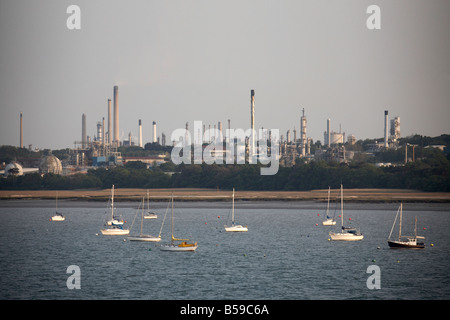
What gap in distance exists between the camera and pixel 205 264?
8631cm

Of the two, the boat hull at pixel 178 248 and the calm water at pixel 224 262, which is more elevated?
the boat hull at pixel 178 248

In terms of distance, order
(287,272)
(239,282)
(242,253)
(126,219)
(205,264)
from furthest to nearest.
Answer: (126,219), (242,253), (205,264), (287,272), (239,282)

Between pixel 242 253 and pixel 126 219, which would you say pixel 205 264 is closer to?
pixel 242 253

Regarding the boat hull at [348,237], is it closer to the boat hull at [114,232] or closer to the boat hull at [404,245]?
the boat hull at [404,245]

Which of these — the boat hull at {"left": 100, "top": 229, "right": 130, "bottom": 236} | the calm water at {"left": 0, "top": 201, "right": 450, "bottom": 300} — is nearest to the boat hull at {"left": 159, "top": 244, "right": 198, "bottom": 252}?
the calm water at {"left": 0, "top": 201, "right": 450, "bottom": 300}

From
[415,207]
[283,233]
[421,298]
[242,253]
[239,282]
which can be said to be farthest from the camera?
[415,207]

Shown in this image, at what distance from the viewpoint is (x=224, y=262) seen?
288ft

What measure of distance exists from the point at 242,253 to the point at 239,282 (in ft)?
70.8

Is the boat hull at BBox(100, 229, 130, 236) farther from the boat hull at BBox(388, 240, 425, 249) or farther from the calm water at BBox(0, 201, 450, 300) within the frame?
the boat hull at BBox(388, 240, 425, 249)

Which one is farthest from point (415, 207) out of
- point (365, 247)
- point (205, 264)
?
point (205, 264)

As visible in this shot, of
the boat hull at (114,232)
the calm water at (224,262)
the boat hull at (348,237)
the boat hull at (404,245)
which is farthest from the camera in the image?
the boat hull at (114,232)

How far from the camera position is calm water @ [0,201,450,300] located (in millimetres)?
70375

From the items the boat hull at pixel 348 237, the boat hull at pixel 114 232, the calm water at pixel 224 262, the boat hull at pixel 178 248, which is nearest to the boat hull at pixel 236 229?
the calm water at pixel 224 262

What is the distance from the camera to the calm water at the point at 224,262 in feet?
231
